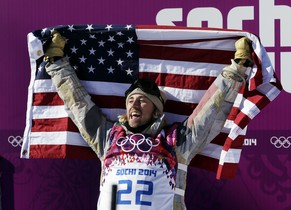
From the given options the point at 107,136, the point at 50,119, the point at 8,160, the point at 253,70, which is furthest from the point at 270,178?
the point at 8,160

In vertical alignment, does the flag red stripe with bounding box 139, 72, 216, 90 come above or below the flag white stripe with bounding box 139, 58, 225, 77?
below

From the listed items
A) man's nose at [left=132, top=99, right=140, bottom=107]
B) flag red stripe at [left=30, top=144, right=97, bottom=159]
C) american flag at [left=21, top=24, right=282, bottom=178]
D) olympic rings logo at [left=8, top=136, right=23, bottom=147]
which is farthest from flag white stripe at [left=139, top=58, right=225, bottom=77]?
olympic rings logo at [left=8, top=136, right=23, bottom=147]

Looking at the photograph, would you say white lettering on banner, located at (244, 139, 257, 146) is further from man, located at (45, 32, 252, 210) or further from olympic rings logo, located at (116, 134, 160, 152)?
olympic rings logo, located at (116, 134, 160, 152)

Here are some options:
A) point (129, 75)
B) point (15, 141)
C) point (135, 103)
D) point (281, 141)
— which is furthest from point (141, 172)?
point (15, 141)

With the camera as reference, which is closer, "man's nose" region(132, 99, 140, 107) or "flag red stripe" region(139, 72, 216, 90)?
"man's nose" region(132, 99, 140, 107)

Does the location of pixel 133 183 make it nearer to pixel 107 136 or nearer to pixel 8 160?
pixel 107 136

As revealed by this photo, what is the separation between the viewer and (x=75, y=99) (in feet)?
9.25

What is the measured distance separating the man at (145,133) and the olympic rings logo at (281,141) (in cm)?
36

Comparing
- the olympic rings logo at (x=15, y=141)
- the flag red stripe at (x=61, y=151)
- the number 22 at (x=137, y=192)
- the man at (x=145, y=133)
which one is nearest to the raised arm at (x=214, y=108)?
the man at (x=145, y=133)

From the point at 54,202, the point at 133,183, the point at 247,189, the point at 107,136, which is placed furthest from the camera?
the point at 54,202

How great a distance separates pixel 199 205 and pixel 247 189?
0.26 meters

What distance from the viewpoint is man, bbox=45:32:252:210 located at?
8.57 ft

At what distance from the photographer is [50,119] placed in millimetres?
2941

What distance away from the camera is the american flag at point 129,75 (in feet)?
9.07
